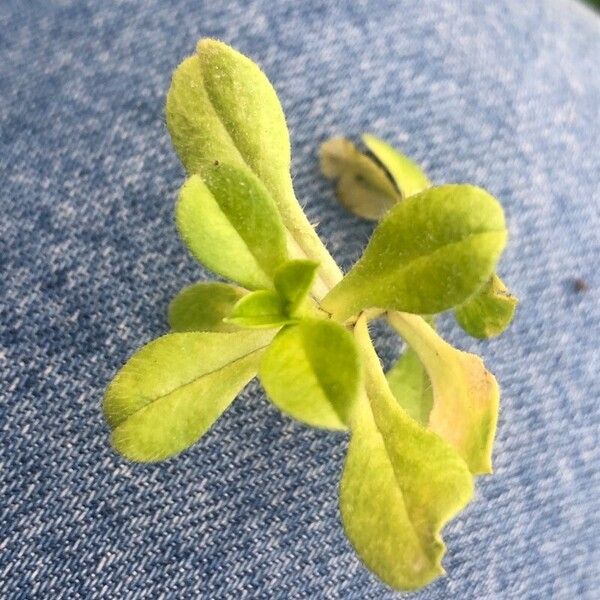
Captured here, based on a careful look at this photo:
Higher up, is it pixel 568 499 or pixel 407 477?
pixel 407 477

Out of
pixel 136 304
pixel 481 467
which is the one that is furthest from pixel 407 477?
pixel 136 304

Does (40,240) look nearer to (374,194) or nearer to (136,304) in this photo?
(136,304)

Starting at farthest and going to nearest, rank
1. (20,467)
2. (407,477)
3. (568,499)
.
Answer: (568,499) < (20,467) < (407,477)

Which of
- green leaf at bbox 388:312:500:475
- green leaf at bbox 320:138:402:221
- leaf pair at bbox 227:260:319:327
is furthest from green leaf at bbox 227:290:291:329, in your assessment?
green leaf at bbox 320:138:402:221

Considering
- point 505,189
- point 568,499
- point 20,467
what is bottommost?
point 568,499

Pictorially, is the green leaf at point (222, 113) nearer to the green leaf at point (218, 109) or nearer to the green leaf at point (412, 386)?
the green leaf at point (218, 109)

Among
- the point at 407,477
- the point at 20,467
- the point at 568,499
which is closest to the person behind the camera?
the point at 407,477

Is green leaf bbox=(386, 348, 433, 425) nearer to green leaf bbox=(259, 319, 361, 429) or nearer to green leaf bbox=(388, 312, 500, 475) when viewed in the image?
green leaf bbox=(388, 312, 500, 475)

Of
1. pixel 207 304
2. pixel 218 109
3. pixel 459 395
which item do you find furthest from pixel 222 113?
pixel 459 395
